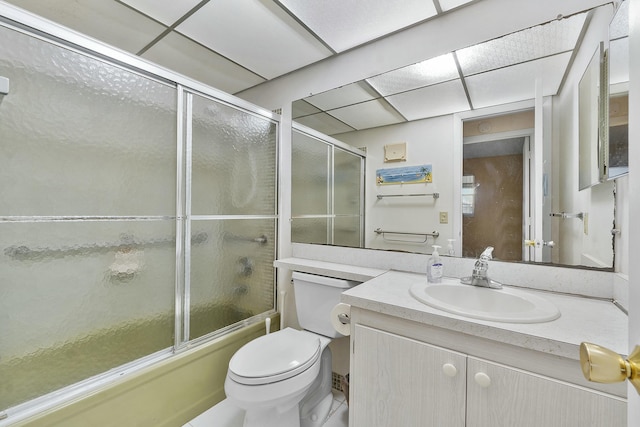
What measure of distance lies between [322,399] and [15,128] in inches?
77.4

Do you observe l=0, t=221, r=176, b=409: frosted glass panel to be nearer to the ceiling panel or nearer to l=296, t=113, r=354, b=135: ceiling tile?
l=296, t=113, r=354, b=135: ceiling tile

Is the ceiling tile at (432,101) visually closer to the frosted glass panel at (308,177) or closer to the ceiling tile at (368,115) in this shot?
the ceiling tile at (368,115)

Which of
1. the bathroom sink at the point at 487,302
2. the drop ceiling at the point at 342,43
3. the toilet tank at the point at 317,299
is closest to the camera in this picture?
the bathroom sink at the point at 487,302

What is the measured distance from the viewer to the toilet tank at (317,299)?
157 centimetres

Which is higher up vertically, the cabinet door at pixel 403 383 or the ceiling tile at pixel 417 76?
the ceiling tile at pixel 417 76

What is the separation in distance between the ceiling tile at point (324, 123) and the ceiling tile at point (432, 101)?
1.23 ft

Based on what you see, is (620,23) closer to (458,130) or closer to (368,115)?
(458,130)

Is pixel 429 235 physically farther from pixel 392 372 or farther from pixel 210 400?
pixel 210 400

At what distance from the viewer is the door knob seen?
0.34m

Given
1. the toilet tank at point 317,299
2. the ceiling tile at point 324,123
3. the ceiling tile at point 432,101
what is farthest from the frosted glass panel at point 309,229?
the ceiling tile at point 432,101

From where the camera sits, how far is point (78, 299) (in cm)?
118

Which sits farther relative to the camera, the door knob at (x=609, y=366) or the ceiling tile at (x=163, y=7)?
the ceiling tile at (x=163, y=7)

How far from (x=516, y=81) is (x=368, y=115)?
779mm

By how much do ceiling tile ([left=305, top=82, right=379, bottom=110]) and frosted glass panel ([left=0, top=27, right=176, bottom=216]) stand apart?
3.03 feet
